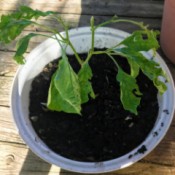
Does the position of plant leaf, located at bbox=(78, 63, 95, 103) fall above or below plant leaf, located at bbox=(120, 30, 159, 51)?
below

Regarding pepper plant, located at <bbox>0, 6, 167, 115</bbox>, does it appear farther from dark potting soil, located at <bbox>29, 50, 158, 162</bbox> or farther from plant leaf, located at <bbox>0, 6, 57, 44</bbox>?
dark potting soil, located at <bbox>29, 50, 158, 162</bbox>

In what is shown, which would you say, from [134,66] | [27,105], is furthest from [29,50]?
[134,66]

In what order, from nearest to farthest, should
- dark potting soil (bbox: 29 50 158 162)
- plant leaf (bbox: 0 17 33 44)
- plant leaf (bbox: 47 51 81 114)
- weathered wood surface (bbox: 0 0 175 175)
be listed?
plant leaf (bbox: 47 51 81 114) < plant leaf (bbox: 0 17 33 44) < dark potting soil (bbox: 29 50 158 162) < weathered wood surface (bbox: 0 0 175 175)

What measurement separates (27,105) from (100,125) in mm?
236

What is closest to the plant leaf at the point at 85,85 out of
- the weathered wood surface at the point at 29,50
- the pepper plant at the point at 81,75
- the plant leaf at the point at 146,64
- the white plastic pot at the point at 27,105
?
the pepper plant at the point at 81,75

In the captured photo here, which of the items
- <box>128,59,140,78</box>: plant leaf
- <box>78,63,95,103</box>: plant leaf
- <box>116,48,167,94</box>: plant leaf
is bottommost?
<box>78,63,95,103</box>: plant leaf

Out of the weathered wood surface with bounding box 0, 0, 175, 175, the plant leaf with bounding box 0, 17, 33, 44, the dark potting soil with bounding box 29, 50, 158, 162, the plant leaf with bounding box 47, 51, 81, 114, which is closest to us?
the plant leaf with bounding box 47, 51, 81, 114

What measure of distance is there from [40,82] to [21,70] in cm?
7

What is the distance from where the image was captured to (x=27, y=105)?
1.07 m

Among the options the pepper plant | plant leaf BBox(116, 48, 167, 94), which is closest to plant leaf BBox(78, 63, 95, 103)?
the pepper plant

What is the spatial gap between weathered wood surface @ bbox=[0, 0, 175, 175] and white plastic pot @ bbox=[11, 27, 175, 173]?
17 cm

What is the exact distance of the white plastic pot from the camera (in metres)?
0.95

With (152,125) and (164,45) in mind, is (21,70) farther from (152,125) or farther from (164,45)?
(164,45)

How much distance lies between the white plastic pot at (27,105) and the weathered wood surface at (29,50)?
174 millimetres
